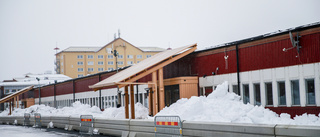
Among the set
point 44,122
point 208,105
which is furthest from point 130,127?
point 44,122

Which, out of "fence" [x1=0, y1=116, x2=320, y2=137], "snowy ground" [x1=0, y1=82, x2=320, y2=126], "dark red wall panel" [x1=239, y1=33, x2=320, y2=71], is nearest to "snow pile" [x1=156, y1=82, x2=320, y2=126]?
"snowy ground" [x1=0, y1=82, x2=320, y2=126]

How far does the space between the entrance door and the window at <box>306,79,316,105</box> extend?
365 inches

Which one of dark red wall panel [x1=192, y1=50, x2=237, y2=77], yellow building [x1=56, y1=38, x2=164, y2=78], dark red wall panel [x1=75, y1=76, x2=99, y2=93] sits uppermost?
yellow building [x1=56, y1=38, x2=164, y2=78]

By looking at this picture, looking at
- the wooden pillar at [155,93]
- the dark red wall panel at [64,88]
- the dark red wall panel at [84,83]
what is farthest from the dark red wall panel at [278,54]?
the dark red wall panel at [64,88]

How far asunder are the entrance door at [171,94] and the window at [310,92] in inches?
365

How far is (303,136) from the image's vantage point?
916 cm

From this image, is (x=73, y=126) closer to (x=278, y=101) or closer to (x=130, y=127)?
(x=130, y=127)

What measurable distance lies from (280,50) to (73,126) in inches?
537

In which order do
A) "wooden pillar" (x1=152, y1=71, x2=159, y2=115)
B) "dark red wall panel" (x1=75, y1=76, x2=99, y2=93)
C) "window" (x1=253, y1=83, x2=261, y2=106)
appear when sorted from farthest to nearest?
"dark red wall panel" (x1=75, y1=76, x2=99, y2=93) → "wooden pillar" (x1=152, y1=71, x2=159, y2=115) → "window" (x1=253, y1=83, x2=261, y2=106)

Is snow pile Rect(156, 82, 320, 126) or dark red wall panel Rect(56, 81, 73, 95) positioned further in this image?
dark red wall panel Rect(56, 81, 73, 95)

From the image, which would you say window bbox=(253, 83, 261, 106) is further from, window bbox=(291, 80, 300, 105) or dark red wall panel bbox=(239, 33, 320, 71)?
window bbox=(291, 80, 300, 105)

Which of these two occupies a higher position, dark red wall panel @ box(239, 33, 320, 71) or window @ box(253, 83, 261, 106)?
dark red wall panel @ box(239, 33, 320, 71)

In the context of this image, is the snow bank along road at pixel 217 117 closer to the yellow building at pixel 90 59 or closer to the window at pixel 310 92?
the window at pixel 310 92

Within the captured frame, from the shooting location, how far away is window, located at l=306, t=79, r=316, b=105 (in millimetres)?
17194
